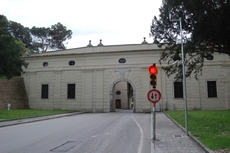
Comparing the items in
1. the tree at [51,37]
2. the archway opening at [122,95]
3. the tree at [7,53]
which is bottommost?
the archway opening at [122,95]

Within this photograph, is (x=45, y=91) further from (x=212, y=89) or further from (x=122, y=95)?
(x=212, y=89)

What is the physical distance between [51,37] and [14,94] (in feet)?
117

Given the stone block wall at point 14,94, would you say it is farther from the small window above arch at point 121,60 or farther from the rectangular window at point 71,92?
the small window above arch at point 121,60

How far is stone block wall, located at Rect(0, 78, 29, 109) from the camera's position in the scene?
1221 inches

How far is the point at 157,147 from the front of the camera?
7977 millimetres

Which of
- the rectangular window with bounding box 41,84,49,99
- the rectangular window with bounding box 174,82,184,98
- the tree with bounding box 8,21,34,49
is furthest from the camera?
the tree with bounding box 8,21,34,49

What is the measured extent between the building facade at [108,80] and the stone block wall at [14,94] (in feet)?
2.60

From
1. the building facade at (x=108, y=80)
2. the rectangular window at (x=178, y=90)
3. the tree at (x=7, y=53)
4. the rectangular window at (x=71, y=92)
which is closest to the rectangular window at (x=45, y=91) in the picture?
the building facade at (x=108, y=80)

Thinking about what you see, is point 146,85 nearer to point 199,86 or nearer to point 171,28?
point 199,86

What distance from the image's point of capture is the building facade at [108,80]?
29.6 metres

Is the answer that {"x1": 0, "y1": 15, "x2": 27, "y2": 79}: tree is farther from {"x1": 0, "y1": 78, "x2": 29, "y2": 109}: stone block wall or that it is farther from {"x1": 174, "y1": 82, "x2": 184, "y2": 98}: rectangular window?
{"x1": 174, "y1": 82, "x2": 184, "y2": 98}: rectangular window

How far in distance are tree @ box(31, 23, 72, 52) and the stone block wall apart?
3156 centimetres

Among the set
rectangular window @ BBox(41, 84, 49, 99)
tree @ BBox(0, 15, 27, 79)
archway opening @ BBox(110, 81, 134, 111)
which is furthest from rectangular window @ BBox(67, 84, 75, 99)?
archway opening @ BBox(110, 81, 134, 111)

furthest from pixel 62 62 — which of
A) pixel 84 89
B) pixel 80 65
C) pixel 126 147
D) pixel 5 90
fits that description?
pixel 126 147
